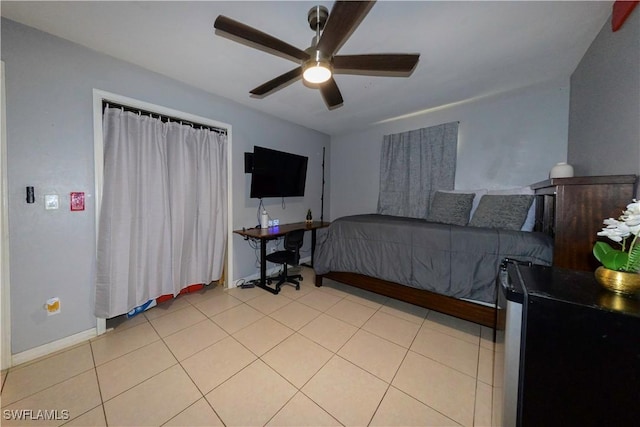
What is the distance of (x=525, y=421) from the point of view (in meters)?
0.77

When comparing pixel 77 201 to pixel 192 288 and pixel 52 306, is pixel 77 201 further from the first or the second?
pixel 192 288

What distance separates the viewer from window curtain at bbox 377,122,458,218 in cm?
314

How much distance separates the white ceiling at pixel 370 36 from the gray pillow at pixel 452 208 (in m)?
1.26

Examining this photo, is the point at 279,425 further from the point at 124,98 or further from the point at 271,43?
the point at 124,98

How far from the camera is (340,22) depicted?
1.13m

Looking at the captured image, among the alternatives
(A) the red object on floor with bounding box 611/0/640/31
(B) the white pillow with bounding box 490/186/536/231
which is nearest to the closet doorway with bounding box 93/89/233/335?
(A) the red object on floor with bounding box 611/0/640/31

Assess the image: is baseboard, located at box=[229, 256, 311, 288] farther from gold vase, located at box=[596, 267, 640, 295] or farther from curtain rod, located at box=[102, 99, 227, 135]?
gold vase, located at box=[596, 267, 640, 295]

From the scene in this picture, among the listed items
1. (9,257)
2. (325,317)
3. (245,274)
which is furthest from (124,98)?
(325,317)

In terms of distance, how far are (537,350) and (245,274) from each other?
2942mm

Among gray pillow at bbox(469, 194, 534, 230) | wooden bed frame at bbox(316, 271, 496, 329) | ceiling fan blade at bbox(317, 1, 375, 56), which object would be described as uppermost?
ceiling fan blade at bbox(317, 1, 375, 56)

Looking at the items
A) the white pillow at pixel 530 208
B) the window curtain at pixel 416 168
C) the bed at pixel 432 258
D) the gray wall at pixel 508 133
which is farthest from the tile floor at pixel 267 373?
the gray wall at pixel 508 133

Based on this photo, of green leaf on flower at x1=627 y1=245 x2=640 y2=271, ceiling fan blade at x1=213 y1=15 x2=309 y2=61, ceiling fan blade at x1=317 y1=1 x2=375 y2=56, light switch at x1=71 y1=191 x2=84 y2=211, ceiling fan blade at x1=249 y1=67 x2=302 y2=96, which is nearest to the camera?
green leaf on flower at x1=627 y1=245 x2=640 y2=271

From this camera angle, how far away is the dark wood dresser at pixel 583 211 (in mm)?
1249

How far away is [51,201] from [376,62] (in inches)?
103
